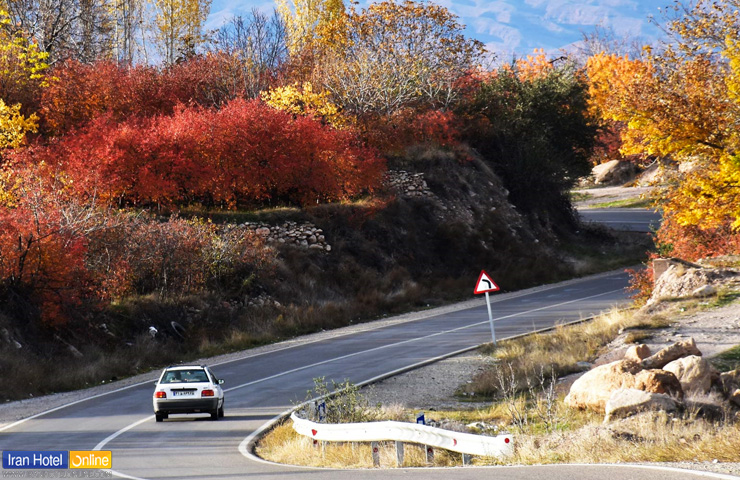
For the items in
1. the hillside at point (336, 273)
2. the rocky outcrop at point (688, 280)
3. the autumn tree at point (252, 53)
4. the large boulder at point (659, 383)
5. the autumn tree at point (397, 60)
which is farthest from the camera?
the autumn tree at point (252, 53)

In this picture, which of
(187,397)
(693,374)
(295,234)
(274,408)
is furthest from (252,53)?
(693,374)

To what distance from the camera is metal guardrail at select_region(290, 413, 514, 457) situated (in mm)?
11008

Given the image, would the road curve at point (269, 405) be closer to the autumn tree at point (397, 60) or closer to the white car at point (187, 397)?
the white car at point (187, 397)

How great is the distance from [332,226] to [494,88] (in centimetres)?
Answer: 1920

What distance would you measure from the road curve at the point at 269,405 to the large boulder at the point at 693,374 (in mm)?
6639

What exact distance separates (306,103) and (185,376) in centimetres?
2526

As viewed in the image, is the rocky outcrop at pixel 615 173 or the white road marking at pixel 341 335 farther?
the rocky outcrop at pixel 615 173

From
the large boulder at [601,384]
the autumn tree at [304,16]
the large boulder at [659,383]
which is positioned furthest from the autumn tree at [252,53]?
the large boulder at [659,383]

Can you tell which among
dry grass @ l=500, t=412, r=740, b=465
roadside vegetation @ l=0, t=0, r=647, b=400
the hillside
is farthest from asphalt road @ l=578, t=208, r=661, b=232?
dry grass @ l=500, t=412, r=740, b=465

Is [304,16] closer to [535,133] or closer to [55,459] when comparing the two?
[535,133]

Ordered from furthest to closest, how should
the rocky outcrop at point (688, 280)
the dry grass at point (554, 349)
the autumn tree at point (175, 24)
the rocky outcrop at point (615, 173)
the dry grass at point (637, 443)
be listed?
the rocky outcrop at point (615, 173) → the autumn tree at point (175, 24) → the rocky outcrop at point (688, 280) → the dry grass at point (554, 349) → the dry grass at point (637, 443)

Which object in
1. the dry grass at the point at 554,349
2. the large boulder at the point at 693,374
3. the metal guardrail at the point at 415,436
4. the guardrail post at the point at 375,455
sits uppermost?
the metal guardrail at the point at 415,436

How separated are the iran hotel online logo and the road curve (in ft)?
0.90

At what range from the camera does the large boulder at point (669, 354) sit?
57.8 ft
